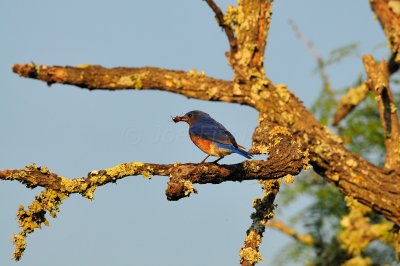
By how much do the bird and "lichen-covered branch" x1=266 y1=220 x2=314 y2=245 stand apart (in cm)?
530

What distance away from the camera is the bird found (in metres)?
7.96

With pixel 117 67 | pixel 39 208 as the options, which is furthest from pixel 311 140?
pixel 39 208

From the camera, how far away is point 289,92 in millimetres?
9648

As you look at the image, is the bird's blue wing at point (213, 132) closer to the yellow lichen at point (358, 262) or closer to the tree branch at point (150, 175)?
the tree branch at point (150, 175)

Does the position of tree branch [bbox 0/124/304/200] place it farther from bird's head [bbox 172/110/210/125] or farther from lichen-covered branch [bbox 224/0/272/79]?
lichen-covered branch [bbox 224/0/272/79]

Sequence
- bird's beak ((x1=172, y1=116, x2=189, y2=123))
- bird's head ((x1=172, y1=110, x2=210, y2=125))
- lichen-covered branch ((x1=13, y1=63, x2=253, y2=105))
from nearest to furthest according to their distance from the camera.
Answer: lichen-covered branch ((x1=13, y1=63, x2=253, y2=105))
bird's head ((x1=172, y1=110, x2=210, y2=125))
bird's beak ((x1=172, y1=116, x2=189, y2=123))

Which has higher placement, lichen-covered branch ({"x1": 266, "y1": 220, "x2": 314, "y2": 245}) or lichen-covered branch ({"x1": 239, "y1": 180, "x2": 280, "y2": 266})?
lichen-covered branch ({"x1": 266, "y1": 220, "x2": 314, "y2": 245})

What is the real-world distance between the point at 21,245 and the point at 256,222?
2.99 metres

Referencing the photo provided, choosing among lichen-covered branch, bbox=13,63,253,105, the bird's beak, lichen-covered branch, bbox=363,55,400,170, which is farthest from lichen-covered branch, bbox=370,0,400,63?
the bird's beak

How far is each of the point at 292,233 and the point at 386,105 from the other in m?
4.01

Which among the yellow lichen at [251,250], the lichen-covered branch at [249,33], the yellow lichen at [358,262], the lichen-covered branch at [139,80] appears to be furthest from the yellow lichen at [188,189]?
the yellow lichen at [358,262]

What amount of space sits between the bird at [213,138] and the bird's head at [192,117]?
34 millimetres

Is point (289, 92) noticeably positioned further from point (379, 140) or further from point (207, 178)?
point (379, 140)

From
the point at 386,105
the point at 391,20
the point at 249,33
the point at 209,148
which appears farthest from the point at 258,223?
the point at 391,20
